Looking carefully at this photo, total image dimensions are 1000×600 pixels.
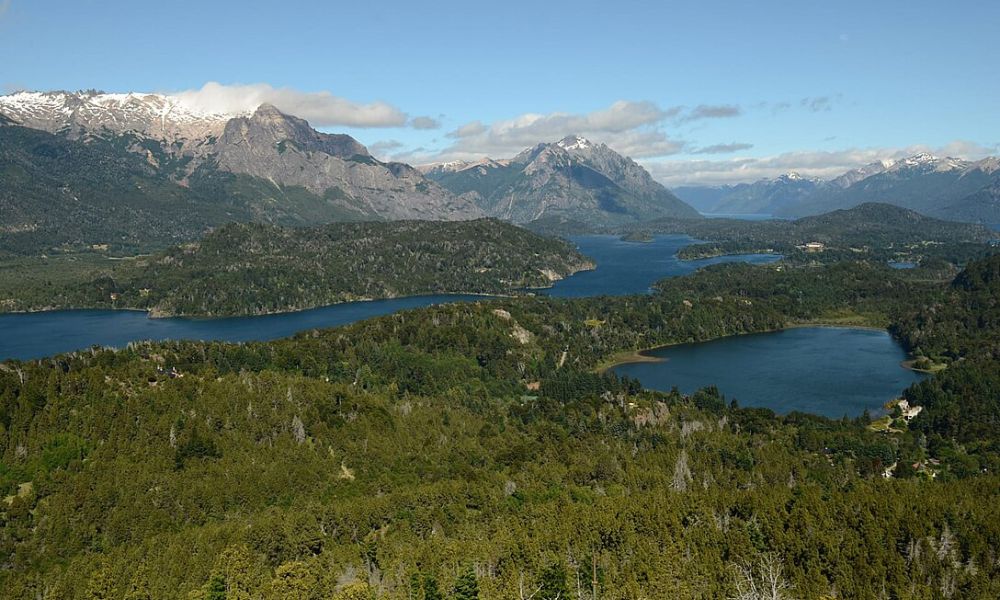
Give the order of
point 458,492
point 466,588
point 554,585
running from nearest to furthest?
point 466,588 < point 554,585 < point 458,492

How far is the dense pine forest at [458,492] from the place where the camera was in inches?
3647

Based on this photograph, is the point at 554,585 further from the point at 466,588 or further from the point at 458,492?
the point at 458,492

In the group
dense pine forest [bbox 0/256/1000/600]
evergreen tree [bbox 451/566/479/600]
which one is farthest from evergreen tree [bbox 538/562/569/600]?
evergreen tree [bbox 451/566/479/600]

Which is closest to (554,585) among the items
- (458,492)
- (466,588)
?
(466,588)

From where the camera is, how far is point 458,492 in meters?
120

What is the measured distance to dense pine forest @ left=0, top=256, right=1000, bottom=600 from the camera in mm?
92625

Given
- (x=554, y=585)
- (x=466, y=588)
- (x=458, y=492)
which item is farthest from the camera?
(x=458, y=492)

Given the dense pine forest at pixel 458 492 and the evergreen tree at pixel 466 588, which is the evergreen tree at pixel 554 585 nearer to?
the dense pine forest at pixel 458 492

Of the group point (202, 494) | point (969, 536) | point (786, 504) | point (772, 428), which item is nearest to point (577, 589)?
point (786, 504)

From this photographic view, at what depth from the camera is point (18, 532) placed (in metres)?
103

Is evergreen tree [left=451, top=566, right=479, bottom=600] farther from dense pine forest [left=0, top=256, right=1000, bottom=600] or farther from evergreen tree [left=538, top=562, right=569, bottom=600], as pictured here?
evergreen tree [left=538, top=562, right=569, bottom=600]

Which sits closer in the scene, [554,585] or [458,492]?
[554,585]

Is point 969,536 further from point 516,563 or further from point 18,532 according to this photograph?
point 18,532

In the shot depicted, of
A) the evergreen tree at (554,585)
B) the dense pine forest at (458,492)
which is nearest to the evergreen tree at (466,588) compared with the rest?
the dense pine forest at (458,492)
